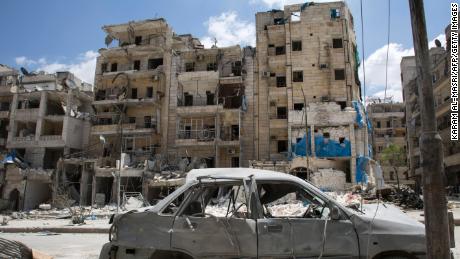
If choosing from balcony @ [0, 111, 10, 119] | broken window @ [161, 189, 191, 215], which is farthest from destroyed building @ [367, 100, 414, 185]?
→ broken window @ [161, 189, 191, 215]

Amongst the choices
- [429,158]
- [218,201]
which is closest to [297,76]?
[218,201]

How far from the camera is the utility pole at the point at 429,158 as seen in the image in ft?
9.88

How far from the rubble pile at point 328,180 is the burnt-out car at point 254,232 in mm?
26677

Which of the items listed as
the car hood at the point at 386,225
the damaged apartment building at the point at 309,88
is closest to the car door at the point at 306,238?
the car hood at the point at 386,225

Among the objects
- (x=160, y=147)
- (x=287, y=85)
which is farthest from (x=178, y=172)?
(x=287, y=85)

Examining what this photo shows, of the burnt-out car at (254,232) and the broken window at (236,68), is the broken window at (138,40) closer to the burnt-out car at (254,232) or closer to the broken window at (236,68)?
the broken window at (236,68)

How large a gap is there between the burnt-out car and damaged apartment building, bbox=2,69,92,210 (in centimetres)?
3469

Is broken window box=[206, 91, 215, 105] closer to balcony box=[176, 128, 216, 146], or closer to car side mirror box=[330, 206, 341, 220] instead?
balcony box=[176, 128, 216, 146]

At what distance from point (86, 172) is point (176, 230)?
113 ft

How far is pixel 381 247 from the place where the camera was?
479 centimetres

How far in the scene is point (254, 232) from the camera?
16.0 ft

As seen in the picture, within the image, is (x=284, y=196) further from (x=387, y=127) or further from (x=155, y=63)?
(x=387, y=127)

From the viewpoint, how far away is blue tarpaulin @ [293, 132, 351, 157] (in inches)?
1326

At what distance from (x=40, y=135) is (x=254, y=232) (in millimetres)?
40605
